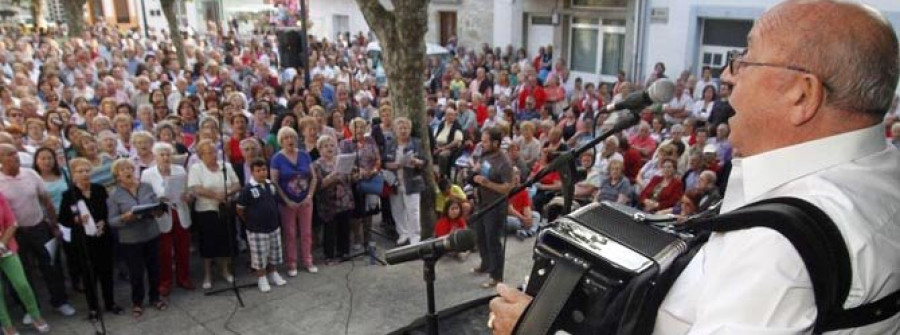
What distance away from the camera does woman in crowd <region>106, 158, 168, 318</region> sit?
5359 millimetres

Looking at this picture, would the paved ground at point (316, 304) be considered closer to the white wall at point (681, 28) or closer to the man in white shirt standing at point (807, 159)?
the man in white shirt standing at point (807, 159)

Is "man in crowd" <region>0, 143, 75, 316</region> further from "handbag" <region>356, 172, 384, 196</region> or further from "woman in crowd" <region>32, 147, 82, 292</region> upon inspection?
"handbag" <region>356, 172, 384, 196</region>

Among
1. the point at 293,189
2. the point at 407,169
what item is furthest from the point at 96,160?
the point at 407,169

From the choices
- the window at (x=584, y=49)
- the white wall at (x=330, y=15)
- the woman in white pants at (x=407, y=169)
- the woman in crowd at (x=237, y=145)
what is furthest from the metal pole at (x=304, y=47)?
the white wall at (x=330, y=15)

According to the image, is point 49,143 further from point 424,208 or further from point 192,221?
point 424,208

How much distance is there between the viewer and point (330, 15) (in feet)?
83.7

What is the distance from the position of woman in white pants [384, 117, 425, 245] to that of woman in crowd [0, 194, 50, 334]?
350cm

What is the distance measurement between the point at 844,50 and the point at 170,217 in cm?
565

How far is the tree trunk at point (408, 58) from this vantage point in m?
6.64

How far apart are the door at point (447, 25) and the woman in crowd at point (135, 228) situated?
50.3 feet

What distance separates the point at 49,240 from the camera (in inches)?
217

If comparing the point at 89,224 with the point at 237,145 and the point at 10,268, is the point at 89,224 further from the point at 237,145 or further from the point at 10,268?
the point at 237,145

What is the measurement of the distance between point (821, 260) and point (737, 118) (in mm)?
368

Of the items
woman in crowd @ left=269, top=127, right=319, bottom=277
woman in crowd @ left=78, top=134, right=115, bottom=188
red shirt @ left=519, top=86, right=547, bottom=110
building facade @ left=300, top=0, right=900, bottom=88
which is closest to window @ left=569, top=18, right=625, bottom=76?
building facade @ left=300, top=0, right=900, bottom=88
